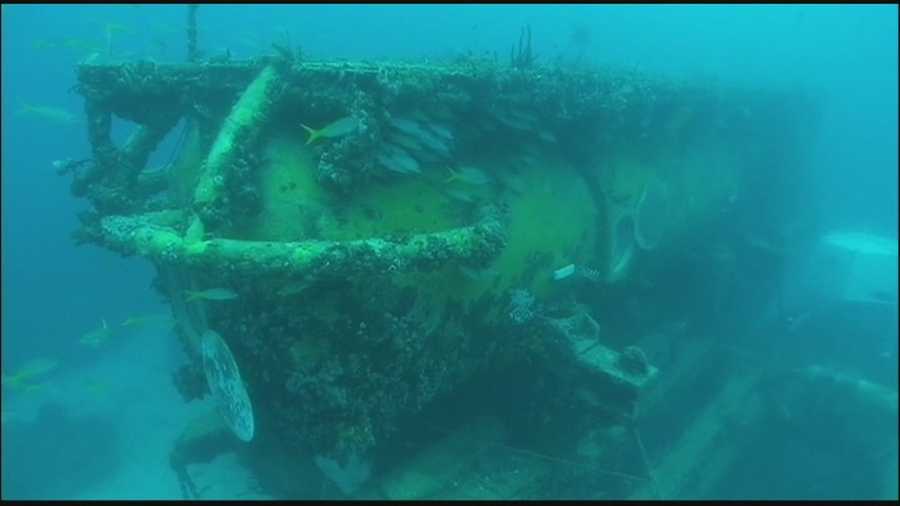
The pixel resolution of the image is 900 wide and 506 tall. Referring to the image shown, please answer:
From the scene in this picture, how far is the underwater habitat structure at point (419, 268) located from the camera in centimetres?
513

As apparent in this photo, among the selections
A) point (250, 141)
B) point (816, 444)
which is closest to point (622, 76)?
point (250, 141)

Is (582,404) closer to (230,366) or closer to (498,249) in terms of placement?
(498,249)

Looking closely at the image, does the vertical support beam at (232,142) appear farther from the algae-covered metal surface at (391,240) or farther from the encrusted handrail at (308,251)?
the encrusted handrail at (308,251)

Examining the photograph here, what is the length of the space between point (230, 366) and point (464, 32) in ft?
318

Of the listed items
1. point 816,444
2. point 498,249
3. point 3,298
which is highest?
point 498,249

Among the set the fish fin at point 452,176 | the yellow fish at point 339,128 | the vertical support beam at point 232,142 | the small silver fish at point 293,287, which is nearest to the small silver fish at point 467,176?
the fish fin at point 452,176

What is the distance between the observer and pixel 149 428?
17.5m

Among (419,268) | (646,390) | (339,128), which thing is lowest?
(646,390)

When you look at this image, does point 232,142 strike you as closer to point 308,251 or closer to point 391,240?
point 308,251

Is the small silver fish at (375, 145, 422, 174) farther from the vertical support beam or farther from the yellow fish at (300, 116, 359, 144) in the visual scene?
the vertical support beam

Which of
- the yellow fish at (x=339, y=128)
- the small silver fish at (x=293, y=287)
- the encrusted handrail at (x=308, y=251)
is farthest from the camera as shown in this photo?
the yellow fish at (x=339, y=128)

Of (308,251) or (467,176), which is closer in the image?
(308,251)

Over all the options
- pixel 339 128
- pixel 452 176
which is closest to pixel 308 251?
pixel 339 128

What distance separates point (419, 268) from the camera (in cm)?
493
